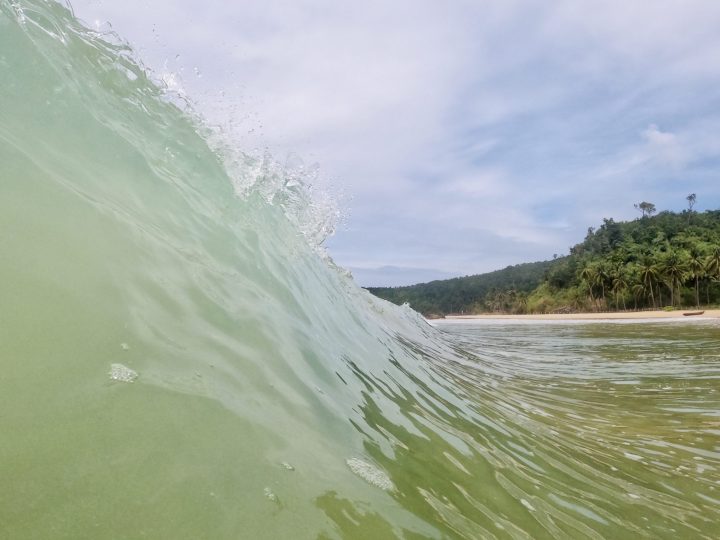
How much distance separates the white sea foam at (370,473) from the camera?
221 cm

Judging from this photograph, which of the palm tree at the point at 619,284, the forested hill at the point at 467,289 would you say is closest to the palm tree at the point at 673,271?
the palm tree at the point at 619,284

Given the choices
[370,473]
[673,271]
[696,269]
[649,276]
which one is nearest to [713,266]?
[696,269]

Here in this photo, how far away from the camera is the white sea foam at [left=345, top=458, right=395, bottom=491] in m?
2.21

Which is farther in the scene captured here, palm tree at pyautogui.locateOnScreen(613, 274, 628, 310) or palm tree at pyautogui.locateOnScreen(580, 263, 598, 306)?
palm tree at pyautogui.locateOnScreen(580, 263, 598, 306)

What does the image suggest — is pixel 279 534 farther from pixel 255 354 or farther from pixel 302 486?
pixel 255 354

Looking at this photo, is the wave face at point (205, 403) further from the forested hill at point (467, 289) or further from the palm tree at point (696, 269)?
the forested hill at point (467, 289)

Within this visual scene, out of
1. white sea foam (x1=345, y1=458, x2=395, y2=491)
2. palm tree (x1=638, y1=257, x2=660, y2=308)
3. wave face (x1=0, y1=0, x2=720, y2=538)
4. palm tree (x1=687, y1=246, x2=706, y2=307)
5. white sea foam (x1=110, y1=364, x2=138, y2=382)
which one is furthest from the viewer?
palm tree (x1=638, y1=257, x2=660, y2=308)

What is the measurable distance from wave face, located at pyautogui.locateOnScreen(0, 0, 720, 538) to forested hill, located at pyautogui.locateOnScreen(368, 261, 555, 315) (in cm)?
13404

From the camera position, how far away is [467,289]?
167 meters

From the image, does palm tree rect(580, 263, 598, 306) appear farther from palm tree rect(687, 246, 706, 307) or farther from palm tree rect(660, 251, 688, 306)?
palm tree rect(687, 246, 706, 307)

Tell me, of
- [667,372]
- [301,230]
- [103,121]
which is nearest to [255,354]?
[103,121]

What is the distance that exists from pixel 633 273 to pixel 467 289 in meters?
74.4

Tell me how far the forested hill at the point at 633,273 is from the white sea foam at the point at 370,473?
59507mm

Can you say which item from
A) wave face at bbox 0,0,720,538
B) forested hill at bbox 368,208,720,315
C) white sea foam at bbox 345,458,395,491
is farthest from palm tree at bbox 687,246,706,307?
white sea foam at bbox 345,458,395,491
